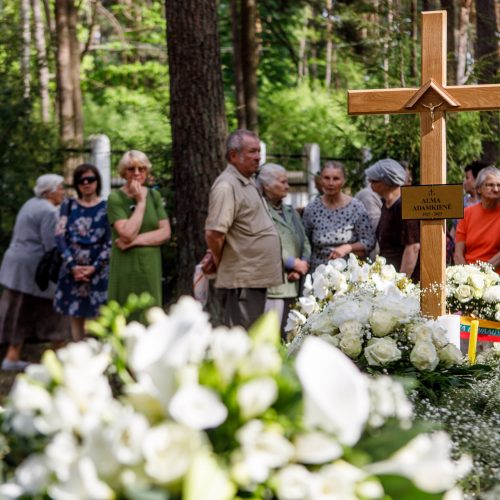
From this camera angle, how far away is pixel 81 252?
8.70m

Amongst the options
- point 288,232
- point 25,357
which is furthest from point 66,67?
point 288,232

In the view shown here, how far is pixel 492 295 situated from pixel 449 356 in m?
2.20

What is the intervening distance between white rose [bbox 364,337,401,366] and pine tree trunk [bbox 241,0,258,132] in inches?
556

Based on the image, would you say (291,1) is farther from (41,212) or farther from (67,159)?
(41,212)

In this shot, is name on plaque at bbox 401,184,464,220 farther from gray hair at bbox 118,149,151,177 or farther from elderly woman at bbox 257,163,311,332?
gray hair at bbox 118,149,151,177

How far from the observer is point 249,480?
1.56 m

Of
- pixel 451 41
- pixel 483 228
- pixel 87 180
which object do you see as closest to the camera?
pixel 483 228

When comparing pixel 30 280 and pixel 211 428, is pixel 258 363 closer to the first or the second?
pixel 211 428

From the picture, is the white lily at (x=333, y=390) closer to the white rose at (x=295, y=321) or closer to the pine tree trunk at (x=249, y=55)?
the white rose at (x=295, y=321)

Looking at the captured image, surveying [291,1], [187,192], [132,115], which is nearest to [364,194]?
[187,192]

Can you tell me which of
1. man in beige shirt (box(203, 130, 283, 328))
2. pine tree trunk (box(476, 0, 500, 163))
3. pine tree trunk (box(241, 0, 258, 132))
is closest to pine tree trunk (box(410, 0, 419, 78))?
pine tree trunk (box(476, 0, 500, 163))

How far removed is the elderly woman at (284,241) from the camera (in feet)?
25.0

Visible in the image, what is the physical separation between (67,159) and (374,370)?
10422 mm

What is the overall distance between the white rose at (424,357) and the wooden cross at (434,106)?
1.52 meters
